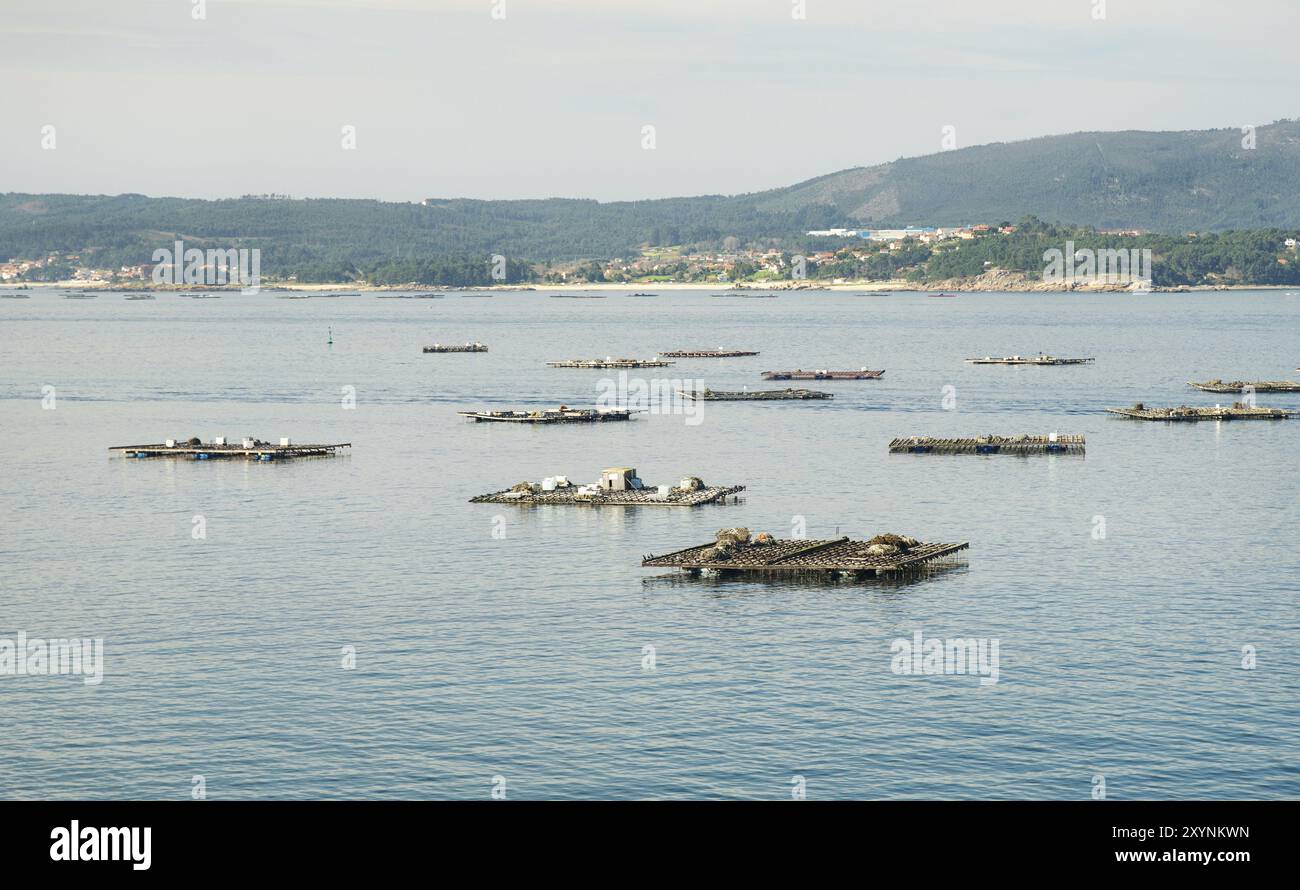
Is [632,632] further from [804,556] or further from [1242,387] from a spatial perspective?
[1242,387]

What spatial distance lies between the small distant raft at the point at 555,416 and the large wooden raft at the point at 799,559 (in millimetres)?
75881

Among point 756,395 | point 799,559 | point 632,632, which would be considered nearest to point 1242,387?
point 756,395

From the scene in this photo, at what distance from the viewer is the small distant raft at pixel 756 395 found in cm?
18512

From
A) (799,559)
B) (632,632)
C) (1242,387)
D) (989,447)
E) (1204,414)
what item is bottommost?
(632,632)

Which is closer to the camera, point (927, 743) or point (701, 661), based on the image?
point (927, 743)

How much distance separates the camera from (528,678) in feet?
197

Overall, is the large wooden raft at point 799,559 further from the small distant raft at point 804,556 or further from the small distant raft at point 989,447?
the small distant raft at point 989,447

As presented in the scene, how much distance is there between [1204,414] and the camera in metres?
166

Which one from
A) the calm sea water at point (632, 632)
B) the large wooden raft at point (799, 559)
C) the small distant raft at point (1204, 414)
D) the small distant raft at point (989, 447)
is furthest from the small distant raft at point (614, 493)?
the small distant raft at point (1204, 414)

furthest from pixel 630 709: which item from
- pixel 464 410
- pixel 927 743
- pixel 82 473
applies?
pixel 464 410

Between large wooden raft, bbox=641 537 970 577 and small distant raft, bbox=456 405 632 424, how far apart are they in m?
75.9

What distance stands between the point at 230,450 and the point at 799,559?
66.4m
